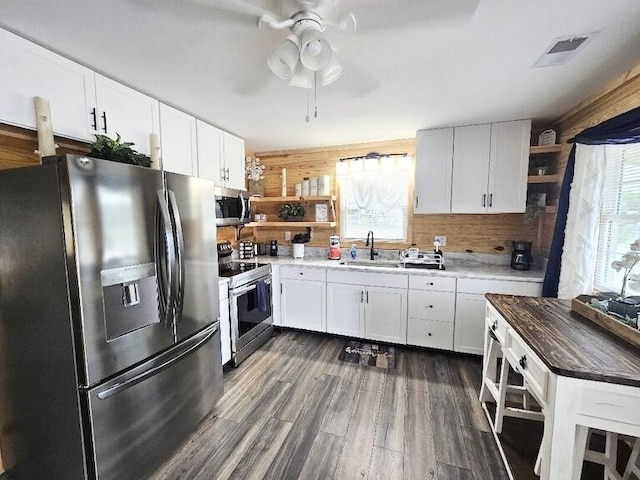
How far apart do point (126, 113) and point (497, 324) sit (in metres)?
2.90

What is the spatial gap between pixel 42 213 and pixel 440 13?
78.2 inches

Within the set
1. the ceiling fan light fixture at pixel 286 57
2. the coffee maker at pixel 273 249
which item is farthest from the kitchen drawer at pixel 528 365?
the coffee maker at pixel 273 249

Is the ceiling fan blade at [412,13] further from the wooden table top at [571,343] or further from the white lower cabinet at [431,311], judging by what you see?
the white lower cabinet at [431,311]

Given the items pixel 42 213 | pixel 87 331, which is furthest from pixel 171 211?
pixel 87 331

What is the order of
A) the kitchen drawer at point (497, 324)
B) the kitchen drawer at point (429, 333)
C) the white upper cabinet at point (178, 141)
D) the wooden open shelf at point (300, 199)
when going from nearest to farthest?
the kitchen drawer at point (497, 324)
the white upper cabinet at point (178, 141)
the kitchen drawer at point (429, 333)
the wooden open shelf at point (300, 199)

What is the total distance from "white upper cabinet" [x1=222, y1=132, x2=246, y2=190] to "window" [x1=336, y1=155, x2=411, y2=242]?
1222 millimetres

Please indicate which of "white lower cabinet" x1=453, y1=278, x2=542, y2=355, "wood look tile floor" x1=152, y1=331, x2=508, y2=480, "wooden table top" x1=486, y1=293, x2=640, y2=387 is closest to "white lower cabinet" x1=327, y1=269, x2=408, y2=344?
"wood look tile floor" x1=152, y1=331, x2=508, y2=480

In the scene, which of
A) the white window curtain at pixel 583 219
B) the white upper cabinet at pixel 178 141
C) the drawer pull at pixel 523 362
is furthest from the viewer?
the white upper cabinet at pixel 178 141

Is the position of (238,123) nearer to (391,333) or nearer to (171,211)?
(171,211)

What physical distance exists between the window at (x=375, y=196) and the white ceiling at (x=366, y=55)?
36.1 inches

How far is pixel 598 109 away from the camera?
213 centimetres

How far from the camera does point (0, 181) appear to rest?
4.41ft

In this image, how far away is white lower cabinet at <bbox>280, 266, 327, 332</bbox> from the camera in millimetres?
3238

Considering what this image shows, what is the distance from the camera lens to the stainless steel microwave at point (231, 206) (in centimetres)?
267
